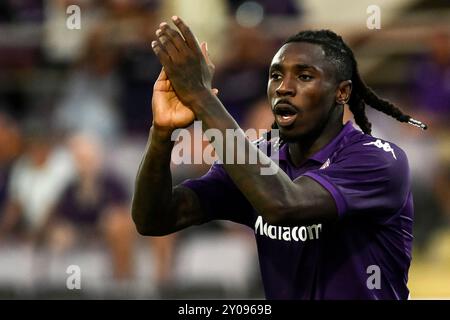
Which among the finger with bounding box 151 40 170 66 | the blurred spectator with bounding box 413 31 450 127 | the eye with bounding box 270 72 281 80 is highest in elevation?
the blurred spectator with bounding box 413 31 450 127

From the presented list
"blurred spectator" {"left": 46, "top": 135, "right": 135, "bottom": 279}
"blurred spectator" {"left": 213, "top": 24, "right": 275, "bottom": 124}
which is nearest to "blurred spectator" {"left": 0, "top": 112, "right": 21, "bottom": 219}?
"blurred spectator" {"left": 46, "top": 135, "right": 135, "bottom": 279}

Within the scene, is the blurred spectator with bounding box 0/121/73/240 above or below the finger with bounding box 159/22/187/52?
below

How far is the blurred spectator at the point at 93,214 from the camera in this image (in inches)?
326

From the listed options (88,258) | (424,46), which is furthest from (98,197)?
(424,46)

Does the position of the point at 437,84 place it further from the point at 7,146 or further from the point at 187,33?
the point at 187,33

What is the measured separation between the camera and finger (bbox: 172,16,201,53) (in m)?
3.41

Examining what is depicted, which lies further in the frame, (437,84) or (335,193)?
(437,84)

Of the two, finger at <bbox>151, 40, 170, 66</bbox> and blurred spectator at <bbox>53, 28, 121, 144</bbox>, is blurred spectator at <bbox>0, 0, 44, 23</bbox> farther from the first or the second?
finger at <bbox>151, 40, 170, 66</bbox>

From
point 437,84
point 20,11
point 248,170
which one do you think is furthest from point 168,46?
→ point 20,11

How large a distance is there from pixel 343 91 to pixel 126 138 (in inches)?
190

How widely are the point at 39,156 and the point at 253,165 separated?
571cm

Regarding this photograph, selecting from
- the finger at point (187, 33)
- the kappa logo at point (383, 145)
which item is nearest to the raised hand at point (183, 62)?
the finger at point (187, 33)

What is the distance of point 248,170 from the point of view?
343 centimetres
